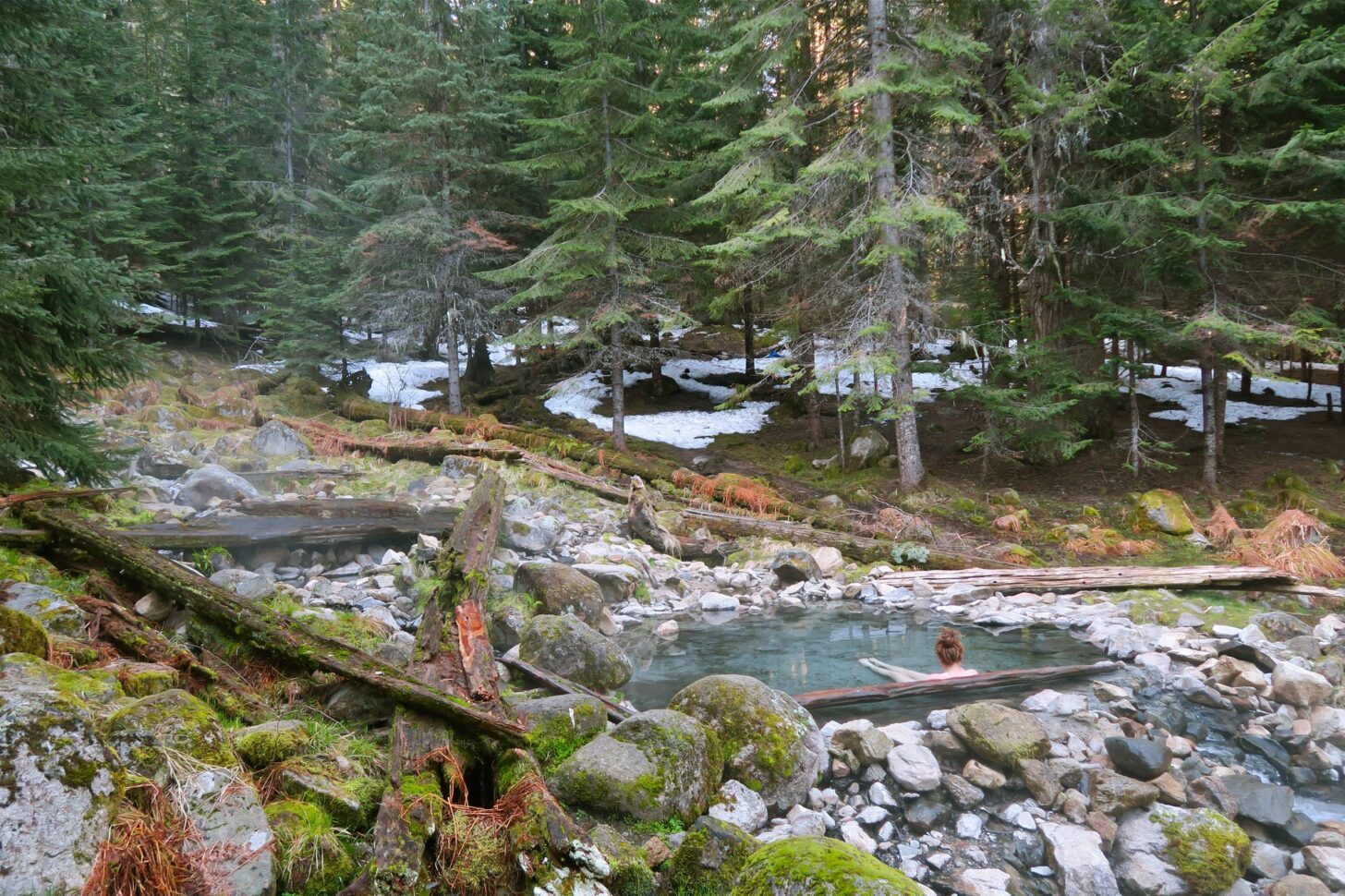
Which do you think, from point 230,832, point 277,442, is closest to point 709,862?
point 230,832

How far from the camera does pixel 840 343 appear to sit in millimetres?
14008

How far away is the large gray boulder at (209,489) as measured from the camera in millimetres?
11125

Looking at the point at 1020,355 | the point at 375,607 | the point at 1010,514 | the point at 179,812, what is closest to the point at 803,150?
the point at 1020,355

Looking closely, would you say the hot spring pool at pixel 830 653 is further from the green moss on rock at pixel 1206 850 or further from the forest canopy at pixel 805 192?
the forest canopy at pixel 805 192

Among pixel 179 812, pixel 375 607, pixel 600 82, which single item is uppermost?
pixel 600 82

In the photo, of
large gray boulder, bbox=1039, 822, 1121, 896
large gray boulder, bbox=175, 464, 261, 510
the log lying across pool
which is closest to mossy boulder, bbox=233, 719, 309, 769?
the log lying across pool

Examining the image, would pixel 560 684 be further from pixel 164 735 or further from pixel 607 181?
pixel 607 181

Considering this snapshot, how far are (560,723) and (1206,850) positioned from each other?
4.22 metres

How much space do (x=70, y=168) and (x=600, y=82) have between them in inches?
480

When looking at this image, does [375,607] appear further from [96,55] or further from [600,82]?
[96,55]

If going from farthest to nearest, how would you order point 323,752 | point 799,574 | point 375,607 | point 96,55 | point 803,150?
1. point 803,150
2. point 96,55
3. point 799,574
4. point 375,607
5. point 323,752

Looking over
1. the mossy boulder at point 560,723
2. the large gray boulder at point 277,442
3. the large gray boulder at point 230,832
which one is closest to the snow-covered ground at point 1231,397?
the mossy boulder at point 560,723

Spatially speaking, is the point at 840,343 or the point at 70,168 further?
the point at 840,343

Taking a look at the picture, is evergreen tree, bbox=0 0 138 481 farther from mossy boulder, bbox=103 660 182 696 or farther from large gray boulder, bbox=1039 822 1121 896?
large gray boulder, bbox=1039 822 1121 896
